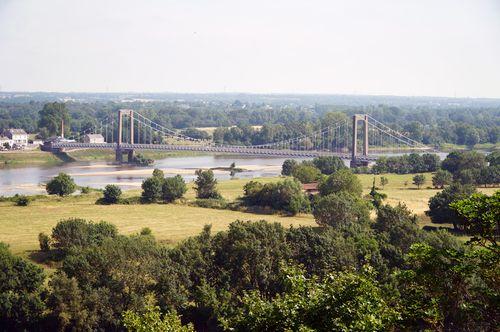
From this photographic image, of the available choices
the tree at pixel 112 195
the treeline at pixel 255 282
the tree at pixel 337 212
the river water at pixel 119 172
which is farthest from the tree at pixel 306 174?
the treeline at pixel 255 282

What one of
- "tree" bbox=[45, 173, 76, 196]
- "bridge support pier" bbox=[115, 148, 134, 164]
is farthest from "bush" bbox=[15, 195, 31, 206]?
"bridge support pier" bbox=[115, 148, 134, 164]

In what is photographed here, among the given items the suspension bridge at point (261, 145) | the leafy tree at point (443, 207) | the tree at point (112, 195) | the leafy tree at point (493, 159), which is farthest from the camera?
the suspension bridge at point (261, 145)

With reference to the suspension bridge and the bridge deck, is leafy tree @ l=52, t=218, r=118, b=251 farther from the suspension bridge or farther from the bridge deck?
the suspension bridge

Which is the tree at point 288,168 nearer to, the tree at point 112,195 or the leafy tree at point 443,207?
the tree at point 112,195

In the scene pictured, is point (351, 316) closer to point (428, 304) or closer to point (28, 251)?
point (428, 304)

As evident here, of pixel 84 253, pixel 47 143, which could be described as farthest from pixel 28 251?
pixel 47 143

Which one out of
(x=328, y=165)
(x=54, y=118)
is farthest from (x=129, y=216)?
(x=54, y=118)
